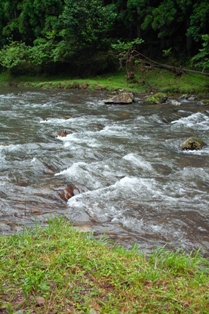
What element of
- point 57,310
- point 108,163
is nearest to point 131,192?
point 108,163

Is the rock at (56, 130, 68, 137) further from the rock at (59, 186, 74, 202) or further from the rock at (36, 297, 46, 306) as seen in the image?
the rock at (36, 297, 46, 306)

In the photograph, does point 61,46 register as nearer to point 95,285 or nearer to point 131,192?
point 131,192

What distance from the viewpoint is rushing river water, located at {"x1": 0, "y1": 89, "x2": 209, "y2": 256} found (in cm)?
470

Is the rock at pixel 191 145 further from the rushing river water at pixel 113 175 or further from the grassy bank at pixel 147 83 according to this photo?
the grassy bank at pixel 147 83

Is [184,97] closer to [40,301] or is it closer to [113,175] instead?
[113,175]

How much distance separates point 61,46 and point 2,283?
22.7m

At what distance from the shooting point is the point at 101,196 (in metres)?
5.64

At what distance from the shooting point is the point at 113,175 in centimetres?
669

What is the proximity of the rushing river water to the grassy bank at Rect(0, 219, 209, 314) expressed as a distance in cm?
96

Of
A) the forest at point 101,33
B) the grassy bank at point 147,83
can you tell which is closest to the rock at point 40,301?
the grassy bank at point 147,83

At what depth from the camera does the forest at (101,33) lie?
20234mm

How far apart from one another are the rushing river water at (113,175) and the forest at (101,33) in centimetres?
1014

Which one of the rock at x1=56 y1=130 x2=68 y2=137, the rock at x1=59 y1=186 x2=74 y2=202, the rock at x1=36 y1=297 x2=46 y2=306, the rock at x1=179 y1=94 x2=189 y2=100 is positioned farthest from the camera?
the rock at x1=179 y1=94 x2=189 y2=100

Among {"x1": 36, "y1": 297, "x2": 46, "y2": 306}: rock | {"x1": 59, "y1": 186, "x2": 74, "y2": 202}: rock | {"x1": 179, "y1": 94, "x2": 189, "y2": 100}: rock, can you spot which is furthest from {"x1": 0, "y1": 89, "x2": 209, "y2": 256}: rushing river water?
{"x1": 179, "y1": 94, "x2": 189, "y2": 100}: rock
